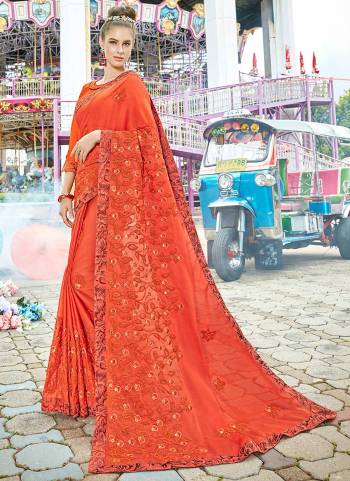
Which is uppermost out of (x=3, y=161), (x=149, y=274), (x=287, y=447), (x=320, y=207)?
(x=3, y=161)

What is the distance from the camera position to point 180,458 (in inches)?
62.3

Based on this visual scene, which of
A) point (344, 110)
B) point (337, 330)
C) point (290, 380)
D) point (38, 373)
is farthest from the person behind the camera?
point (344, 110)

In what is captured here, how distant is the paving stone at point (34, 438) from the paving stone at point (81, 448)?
63 mm

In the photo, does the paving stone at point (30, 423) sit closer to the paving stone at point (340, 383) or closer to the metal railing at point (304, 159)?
the paving stone at point (340, 383)

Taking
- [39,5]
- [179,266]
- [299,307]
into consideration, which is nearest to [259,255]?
[299,307]

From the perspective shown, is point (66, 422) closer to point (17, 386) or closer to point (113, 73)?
point (17, 386)

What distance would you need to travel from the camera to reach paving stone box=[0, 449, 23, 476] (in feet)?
5.23

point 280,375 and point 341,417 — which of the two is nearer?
point 341,417

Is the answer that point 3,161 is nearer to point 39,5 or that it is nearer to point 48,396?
point 39,5

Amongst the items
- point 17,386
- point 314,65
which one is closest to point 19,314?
point 17,386

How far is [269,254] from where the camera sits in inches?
256

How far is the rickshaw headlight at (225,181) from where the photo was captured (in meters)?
6.02

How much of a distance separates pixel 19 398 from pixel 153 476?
1.06 meters

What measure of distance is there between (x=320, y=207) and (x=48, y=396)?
5.89 m
